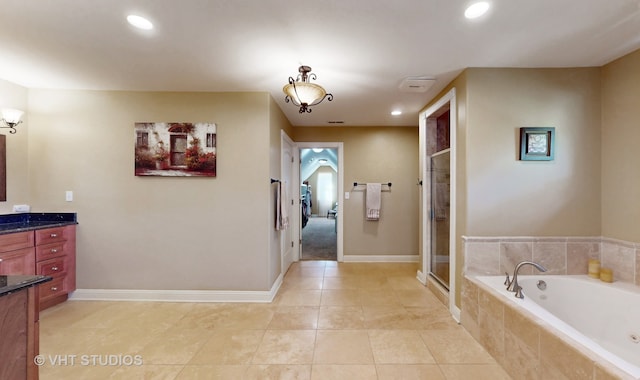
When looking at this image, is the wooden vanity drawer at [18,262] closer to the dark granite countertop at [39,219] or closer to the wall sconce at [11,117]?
the dark granite countertop at [39,219]

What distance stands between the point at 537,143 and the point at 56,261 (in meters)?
4.91

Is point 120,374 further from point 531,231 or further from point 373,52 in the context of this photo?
point 531,231

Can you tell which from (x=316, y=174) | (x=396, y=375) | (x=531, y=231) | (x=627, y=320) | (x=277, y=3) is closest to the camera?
(x=277, y=3)

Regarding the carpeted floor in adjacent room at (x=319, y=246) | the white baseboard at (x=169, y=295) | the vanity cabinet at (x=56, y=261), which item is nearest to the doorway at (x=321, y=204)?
the carpeted floor in adjacent room at (x=319, y=246)

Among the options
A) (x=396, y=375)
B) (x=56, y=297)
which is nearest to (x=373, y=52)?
(x=396, y=375)

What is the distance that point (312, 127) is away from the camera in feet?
15.0

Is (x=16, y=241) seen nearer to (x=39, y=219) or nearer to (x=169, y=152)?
(x=39, y=219)

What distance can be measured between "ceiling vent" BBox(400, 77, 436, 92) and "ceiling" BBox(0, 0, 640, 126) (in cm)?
9

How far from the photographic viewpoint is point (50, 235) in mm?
2680

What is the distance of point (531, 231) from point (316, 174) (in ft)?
34.9

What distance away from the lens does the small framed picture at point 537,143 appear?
2.32 m

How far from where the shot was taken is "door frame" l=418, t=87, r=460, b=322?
259cm

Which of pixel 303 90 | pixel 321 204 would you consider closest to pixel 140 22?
pixel 303 90

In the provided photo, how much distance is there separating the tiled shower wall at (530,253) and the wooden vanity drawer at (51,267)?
4151mm
